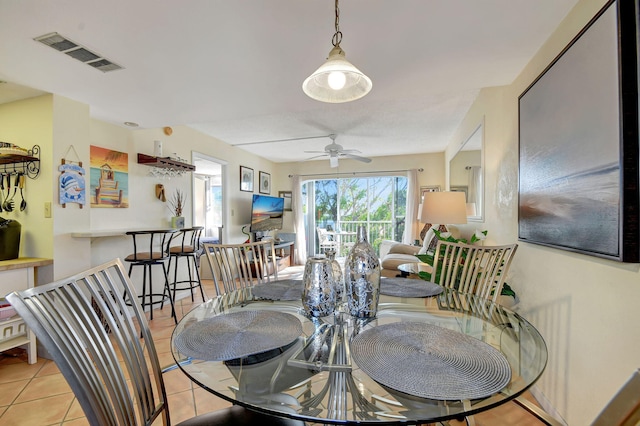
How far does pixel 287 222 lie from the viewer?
22.8 ft

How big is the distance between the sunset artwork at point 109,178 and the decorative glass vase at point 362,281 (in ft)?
9.74

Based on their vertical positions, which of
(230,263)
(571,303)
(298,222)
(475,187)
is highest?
(475,187)

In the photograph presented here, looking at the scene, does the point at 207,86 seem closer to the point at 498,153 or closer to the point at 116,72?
the point at 116,72

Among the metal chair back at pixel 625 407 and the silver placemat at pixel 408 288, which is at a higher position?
the metal chair back at pixel 625 407

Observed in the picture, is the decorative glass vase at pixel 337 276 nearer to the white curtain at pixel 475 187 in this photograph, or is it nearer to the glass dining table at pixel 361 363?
the glass dining table at pixel 361 363

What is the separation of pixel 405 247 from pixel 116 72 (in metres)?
4.26

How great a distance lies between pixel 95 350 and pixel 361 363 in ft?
2.59

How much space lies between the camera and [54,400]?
6.00ft

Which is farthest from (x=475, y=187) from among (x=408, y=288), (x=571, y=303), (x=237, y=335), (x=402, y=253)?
(x=237, y=335)

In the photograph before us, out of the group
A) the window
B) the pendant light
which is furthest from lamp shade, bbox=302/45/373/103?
the window

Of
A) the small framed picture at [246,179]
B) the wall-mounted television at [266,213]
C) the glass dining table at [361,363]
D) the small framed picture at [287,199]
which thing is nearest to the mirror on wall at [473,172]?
the glass dining table at [361,363]

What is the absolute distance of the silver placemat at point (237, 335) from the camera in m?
0.89

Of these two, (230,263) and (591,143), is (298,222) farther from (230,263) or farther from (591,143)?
(591,143)

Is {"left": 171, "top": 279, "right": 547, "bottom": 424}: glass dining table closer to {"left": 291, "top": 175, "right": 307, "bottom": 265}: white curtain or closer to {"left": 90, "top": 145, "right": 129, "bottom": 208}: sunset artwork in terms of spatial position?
{"left": 90, "top": 145, "right": 129, "bottom": 208}: sunset artwork
